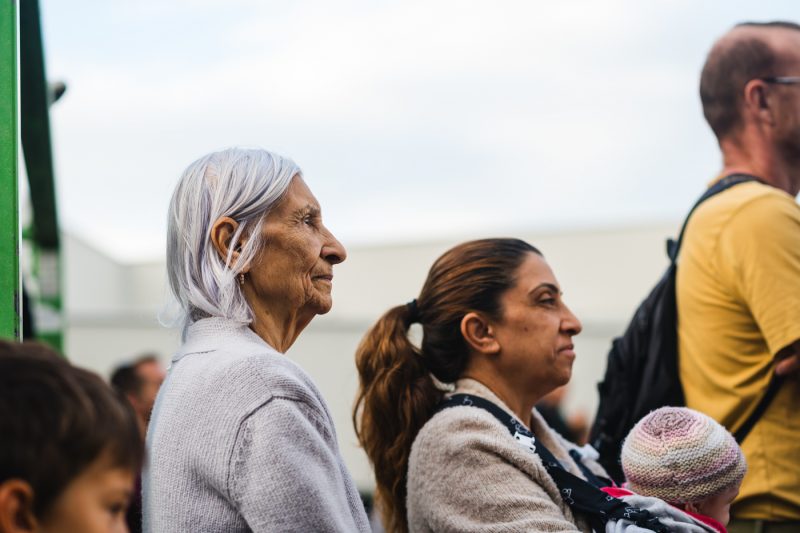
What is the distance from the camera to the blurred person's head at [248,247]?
7.56 feet

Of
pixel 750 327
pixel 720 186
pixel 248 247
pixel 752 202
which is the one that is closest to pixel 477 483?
pixel 248 247

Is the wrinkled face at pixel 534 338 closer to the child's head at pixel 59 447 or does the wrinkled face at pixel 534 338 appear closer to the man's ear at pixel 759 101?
the man's ear at pixel 759 101

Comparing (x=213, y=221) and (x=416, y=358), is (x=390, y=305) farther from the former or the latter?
(x=213, y=221)

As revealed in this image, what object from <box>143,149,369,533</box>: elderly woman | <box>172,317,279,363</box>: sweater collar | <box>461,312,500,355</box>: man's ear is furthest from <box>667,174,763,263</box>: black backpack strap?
<box>172,317,279,363</box>: sweater collar

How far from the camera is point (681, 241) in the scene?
3.45 meters

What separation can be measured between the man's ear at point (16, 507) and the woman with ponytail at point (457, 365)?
1.55 meters

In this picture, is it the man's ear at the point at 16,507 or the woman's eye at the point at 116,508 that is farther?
the woman's eye at the point at 116,508

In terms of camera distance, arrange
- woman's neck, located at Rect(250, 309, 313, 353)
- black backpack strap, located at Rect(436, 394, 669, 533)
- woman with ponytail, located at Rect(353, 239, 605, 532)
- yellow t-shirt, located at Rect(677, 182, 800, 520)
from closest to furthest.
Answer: woman's neck, located at Rect(250, 309, 313, 353) → black backpack strap, located at Rect(436, 394, 669, 533) → woman with ponytail, located at Rect(353, 239, 605, 532) → yellow t-shirt, located at Rect(677, 182, 800, 520)

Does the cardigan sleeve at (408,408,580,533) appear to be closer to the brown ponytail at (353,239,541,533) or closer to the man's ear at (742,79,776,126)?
the brown ponytail at (353,239,541,533)

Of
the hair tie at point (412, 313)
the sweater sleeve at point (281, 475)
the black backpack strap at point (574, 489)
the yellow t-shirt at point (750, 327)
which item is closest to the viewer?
the sweater sleeve at point (281, 475)

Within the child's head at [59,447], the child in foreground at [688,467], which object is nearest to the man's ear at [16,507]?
the child's head at [59,447]

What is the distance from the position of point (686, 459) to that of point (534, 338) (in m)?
0.58

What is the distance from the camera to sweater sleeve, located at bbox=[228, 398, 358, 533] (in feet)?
6.50

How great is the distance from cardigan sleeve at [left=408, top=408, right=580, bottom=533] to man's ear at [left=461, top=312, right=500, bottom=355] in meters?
0.28
